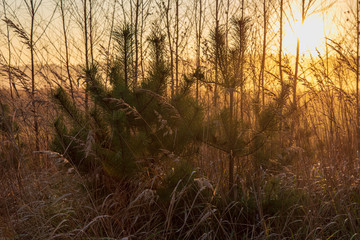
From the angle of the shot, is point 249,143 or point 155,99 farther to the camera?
point 249,143

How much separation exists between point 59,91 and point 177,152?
76 centimetres

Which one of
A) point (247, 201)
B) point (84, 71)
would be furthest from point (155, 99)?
point (247, 201)

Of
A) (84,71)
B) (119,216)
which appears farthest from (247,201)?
(84,71)

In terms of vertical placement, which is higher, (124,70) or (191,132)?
(124,70)

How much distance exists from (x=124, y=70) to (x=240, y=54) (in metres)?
0.73

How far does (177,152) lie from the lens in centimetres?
199

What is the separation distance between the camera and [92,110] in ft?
6.04

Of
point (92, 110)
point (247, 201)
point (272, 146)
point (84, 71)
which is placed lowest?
point (247, 201)

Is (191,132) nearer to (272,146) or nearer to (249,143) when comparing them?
(249,143)

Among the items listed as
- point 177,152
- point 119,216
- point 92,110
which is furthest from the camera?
point 177,152

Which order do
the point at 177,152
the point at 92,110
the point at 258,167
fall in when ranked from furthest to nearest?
the point at 258,167 < the point at 177,152 < the point at 92,110

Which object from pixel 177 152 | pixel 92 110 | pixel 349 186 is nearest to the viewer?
pixel 92 110

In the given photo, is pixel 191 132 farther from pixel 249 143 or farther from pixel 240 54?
pixel 240 54

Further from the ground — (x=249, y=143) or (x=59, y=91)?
(x=59, y=91)
